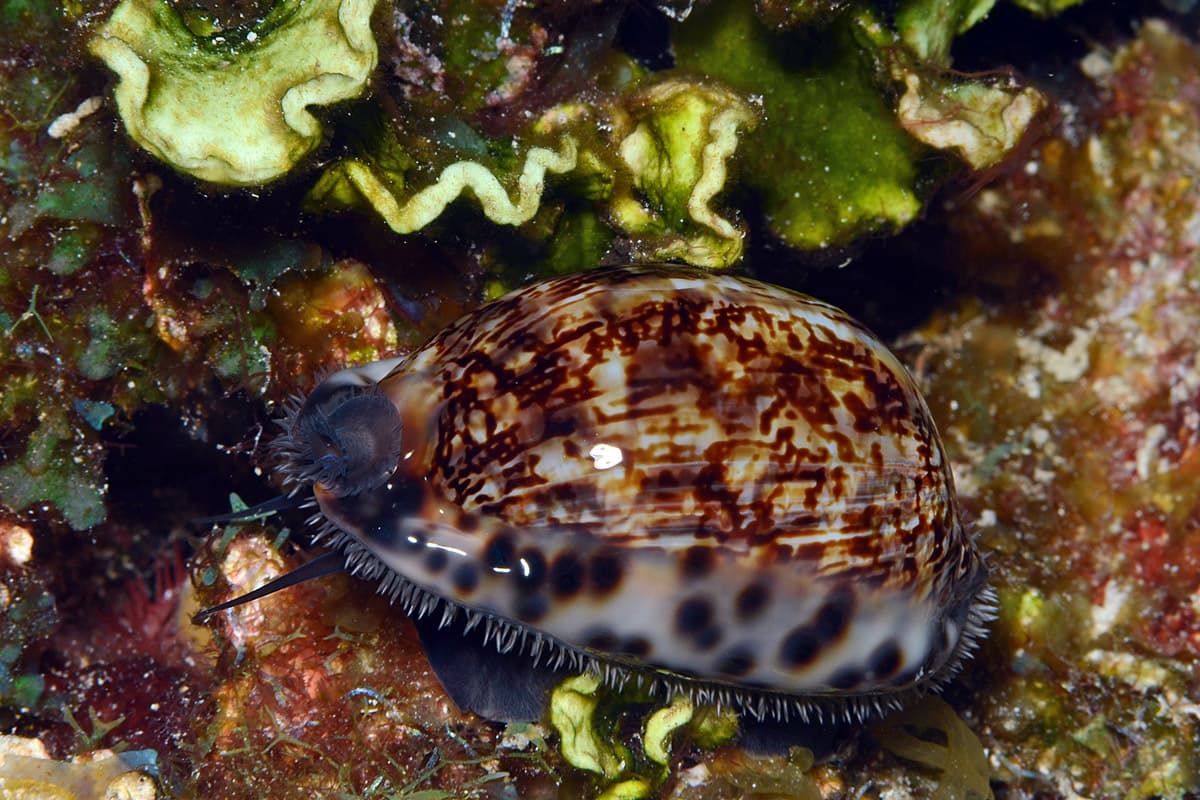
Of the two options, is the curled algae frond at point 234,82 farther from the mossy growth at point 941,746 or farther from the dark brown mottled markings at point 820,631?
the mossy growth at point 941,746

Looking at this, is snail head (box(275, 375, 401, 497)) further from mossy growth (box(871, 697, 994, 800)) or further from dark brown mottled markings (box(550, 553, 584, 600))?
mossy growth (box(871, 697, 994, 800))

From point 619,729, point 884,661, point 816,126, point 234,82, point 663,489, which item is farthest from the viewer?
point 816,126

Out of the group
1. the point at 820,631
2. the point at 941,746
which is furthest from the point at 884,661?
the point at 941,746

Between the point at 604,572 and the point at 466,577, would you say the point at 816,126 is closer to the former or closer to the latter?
the point at 604,572

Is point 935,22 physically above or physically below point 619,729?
above

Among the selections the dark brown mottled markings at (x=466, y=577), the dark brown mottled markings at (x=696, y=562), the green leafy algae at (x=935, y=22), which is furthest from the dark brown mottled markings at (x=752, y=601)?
the green leafy algae at (x=935, y=22)

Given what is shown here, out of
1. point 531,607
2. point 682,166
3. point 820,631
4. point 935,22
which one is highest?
point 935,22

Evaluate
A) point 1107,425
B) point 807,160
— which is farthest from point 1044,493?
point 807,160
